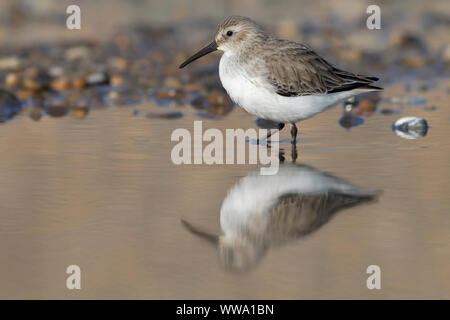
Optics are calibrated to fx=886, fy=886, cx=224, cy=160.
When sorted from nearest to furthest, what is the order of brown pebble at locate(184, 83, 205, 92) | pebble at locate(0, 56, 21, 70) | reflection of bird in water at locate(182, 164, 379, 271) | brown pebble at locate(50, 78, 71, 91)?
1. reflection of bird in water at locate(182, 164, 379, 271)
2. brown pebble at locate(50, 78, 71, 91)
3. brown pebble at locate(184, 83, 205, 92)
4. pebble at locate(0, 56, 21, 70)

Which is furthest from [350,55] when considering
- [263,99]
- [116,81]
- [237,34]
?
[263,99]

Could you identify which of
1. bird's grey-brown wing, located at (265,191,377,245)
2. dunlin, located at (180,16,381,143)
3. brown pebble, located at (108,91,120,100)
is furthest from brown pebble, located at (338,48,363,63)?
bird's grey-brown wing, located at (265,191,377,245)

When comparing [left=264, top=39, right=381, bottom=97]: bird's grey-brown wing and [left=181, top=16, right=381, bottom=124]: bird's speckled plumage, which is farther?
[left=264, top=39, right=381, bottom=97]: bird's grey-brown wing

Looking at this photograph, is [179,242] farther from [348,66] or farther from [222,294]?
[348,66]

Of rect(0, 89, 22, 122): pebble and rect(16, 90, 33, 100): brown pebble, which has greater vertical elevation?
rect(16, 90, 33, 100): brown pebble

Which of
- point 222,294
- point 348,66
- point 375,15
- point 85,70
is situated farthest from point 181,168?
point 375,15

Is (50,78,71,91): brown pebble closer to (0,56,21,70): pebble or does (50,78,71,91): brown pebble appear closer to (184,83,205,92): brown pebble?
(0,56,21,70): pebble

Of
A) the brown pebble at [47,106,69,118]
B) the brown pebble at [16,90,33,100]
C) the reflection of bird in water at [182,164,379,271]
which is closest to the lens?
the reflection of bird in water at [182,164,379,271]
